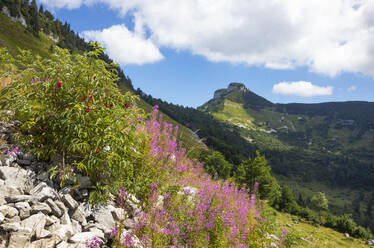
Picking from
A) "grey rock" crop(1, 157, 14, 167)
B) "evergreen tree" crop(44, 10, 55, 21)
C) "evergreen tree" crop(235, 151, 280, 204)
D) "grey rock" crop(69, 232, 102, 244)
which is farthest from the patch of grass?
"grey rock" crop(69, 232, 102, 244)

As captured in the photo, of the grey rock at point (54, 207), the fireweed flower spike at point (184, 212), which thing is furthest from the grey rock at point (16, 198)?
the fireweed flower spike at point (184, 212)

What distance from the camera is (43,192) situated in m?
3.68

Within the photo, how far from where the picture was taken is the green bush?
13.2 ft

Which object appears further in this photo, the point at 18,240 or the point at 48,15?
the point at 48,15

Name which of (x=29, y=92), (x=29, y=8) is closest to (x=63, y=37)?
(x=29, y=8)

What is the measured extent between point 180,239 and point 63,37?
589 feet

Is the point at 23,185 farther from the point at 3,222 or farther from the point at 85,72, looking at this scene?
the point at 85,72

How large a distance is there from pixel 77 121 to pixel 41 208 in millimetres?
1646

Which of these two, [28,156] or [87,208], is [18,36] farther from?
[87,208]

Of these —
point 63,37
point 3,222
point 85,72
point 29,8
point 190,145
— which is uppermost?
point 29,8

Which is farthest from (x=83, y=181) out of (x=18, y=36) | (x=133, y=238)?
(x=18, y=36)

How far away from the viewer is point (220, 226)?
17.2 ft

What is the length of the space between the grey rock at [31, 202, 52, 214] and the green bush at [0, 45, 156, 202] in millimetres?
589

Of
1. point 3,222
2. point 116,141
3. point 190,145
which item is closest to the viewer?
point 3,222
